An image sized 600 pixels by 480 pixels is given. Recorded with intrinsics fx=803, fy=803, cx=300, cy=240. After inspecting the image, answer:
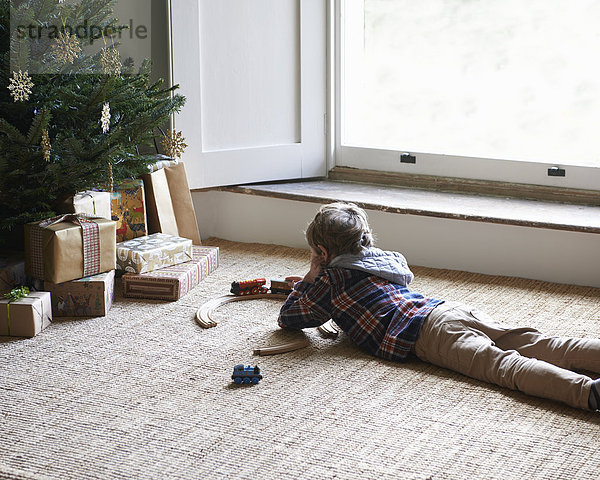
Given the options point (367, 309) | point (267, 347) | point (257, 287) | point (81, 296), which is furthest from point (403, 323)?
point (81, 296)

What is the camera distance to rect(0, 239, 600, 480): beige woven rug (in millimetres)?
1646

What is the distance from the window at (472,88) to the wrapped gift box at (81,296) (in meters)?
1.47

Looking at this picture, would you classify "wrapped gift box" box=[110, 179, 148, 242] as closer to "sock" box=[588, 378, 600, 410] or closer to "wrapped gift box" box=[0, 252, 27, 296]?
"wrapped gift box" box=[0, 252, 27, 296]

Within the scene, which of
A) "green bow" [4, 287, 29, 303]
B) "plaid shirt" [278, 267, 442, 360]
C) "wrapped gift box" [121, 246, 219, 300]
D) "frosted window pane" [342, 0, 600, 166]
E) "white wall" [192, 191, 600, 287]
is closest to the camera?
"plaid shirt" [278, 267, 442, 360]

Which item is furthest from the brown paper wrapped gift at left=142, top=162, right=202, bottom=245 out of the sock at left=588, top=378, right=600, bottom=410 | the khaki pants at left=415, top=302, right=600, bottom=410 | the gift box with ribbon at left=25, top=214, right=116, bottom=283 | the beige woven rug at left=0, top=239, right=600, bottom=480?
the sock at left=588, top=378, right=600, bottom=410

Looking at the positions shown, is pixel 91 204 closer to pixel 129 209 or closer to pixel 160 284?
pixel 129 209

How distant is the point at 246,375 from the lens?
79.7 inches

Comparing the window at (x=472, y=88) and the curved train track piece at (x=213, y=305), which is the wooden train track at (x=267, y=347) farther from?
the window at (x=472, y=88)

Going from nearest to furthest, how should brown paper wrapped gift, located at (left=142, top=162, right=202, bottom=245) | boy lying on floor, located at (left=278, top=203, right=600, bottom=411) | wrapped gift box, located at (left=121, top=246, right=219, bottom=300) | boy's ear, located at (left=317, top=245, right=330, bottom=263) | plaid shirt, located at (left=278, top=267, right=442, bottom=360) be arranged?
boy lying on floor, located at (left=278, top=203, right=600, bottom=411), plaid shirt, located at (left=278, top=267, right=442, bottom=360), boy's ear, located at (left=317, top=245, right=330, bottom=263), wrapped gift box, located at (left=121, top=246, right=219, bottom=300), brown paper wrapped gift, located at (left=142, top=162, right=202, bottom=245)

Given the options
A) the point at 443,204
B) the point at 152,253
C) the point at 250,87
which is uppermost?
the point at 250,87

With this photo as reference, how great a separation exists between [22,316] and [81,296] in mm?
213

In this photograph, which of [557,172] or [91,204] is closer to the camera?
[91,204]

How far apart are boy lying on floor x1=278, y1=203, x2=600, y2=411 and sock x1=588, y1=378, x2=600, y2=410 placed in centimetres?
4

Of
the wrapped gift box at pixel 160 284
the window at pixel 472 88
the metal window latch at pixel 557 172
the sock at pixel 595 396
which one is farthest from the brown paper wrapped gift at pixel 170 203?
the sock at pixel 595 396
